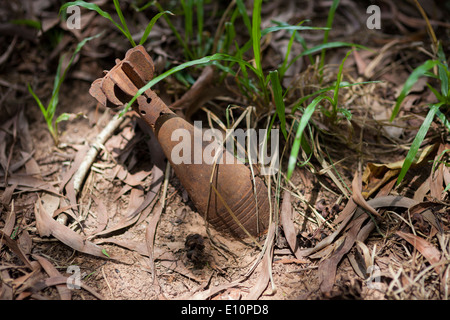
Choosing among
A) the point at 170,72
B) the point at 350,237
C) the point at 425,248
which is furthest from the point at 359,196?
the point at 170,72

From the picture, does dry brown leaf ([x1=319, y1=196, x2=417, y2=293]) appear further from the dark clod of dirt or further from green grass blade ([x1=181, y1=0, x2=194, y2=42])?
green grass blade ([x1=181, y1=0, x2=194, y2=42])

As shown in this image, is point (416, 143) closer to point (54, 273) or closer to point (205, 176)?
point (205, 176)

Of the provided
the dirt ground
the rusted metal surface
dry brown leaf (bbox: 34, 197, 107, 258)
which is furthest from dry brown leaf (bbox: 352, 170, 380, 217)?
dry brown leaf (bbox: 34, 197, 107, 258)

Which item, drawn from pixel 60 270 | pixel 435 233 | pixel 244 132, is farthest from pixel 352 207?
pixel 60 270

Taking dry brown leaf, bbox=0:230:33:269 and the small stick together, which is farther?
the small stick

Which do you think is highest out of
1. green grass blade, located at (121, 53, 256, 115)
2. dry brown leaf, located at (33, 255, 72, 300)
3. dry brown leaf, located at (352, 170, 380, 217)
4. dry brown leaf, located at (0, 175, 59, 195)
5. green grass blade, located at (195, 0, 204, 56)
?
green grass blade, located at (195, 0, 204, 56)
